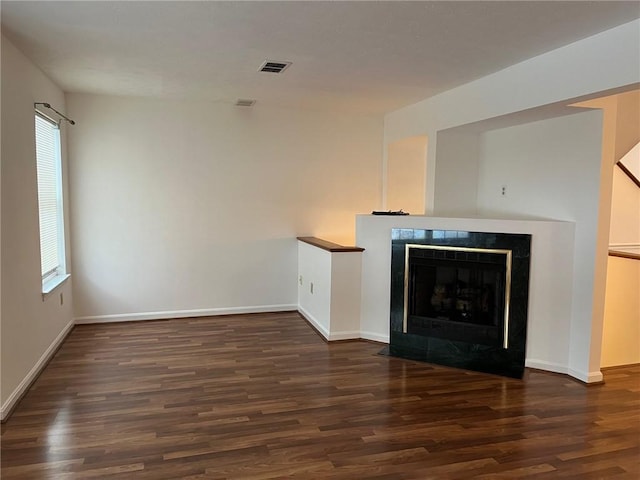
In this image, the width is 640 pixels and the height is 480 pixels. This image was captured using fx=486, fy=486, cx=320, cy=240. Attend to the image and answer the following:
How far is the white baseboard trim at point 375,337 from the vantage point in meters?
4.69

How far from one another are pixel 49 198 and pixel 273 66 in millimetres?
2405

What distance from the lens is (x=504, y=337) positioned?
4.04 m

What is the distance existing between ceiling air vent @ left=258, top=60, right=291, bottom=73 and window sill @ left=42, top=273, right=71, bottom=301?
251cm

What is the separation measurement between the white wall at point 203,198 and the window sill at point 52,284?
462 mm

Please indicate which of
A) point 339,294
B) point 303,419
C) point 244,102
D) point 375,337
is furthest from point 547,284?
point 244,102

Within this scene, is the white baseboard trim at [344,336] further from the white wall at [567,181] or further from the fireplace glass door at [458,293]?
the white wall at [567,181]

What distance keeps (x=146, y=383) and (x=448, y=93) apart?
360cm

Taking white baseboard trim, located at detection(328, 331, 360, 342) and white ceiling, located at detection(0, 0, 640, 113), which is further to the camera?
A: white baseboard trim, located at detection(328, 331, 360, 342)

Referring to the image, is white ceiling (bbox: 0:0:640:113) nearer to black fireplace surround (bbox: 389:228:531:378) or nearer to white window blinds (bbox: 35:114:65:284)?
white window blinds (bbox: 35:114:65:284)

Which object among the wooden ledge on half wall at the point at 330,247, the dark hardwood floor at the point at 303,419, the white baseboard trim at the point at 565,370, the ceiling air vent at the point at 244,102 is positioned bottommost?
the dark hardwood floor at the point at 303,419

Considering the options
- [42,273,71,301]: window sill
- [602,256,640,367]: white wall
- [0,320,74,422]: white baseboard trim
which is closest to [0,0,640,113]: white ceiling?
[42,273,71,301]: window sill

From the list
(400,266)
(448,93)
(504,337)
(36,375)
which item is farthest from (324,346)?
(448,93)

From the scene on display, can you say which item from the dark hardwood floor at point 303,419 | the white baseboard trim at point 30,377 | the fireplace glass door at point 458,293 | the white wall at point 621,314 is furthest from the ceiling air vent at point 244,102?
the white wall at point 621,314

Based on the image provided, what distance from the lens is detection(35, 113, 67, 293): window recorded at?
411cm
